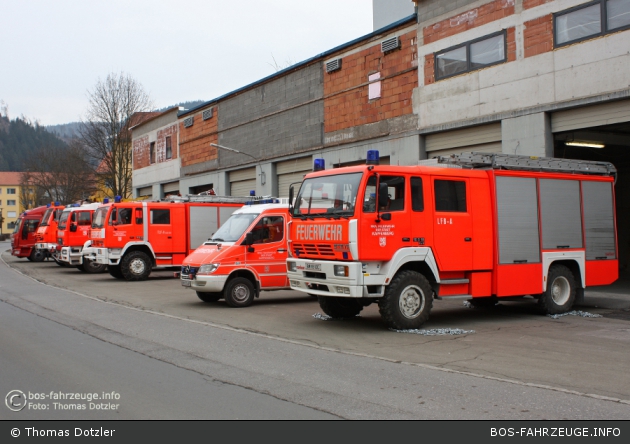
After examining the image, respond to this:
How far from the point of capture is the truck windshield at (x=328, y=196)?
1061 cm

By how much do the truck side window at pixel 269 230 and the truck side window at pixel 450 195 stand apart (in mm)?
4953

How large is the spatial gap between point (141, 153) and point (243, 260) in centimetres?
3275

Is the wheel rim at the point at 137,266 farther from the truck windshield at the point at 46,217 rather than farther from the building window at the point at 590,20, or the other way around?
the building window at the point at 590,20

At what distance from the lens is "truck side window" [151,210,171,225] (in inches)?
868

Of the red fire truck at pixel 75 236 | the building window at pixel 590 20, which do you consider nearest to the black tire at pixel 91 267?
the red fire truck at pixel 75 236

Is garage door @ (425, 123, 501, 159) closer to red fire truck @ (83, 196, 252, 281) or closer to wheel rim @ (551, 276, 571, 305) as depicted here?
wheel rim @ (551, 276, 571, 305)

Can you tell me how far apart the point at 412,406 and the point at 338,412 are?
0.75 m

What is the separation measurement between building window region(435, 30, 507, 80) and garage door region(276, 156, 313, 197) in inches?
328

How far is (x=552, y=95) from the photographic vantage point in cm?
1656

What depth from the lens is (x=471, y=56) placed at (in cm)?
1906

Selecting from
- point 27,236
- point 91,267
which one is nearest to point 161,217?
point 91,267

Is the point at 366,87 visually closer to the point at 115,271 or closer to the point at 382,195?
the point at 115,271

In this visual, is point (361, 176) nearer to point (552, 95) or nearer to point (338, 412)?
point (338, 412)

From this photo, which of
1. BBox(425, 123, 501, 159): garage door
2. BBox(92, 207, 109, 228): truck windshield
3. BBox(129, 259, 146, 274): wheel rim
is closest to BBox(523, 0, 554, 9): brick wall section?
BBox(425, 123, 501, 159): garage door
